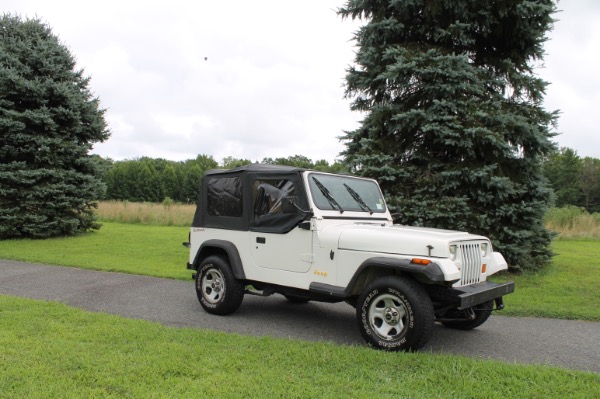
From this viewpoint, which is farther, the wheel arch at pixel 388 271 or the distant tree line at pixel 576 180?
the distant tree line at pixel 576 180

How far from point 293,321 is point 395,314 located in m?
1.90

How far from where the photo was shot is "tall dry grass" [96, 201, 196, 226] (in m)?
23.6

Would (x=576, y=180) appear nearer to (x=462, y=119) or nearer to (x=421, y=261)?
(x=462, y=119)

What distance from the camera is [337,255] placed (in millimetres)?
5453

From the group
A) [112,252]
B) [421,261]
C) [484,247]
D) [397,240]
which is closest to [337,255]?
[397,240]

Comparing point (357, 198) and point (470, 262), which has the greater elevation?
point (357, 198)

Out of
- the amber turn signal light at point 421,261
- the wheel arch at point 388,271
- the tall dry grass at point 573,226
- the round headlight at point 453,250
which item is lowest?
the wheel arch at point 388,271

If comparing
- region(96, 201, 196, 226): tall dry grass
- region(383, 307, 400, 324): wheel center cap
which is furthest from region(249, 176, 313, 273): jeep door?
region(96, 201, 196, 226): tall dry grass

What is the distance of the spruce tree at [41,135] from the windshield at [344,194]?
41.7ft

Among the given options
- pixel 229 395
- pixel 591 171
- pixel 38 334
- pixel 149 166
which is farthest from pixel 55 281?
pixel 591 171

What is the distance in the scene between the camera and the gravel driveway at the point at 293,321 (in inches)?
206

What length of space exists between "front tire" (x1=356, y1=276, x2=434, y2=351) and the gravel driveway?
17.7 inches

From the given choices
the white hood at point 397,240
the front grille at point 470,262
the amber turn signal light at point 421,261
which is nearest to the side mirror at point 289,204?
the white hood at point 397,240

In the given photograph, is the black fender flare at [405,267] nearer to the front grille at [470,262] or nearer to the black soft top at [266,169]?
the front grille at [470,262]
